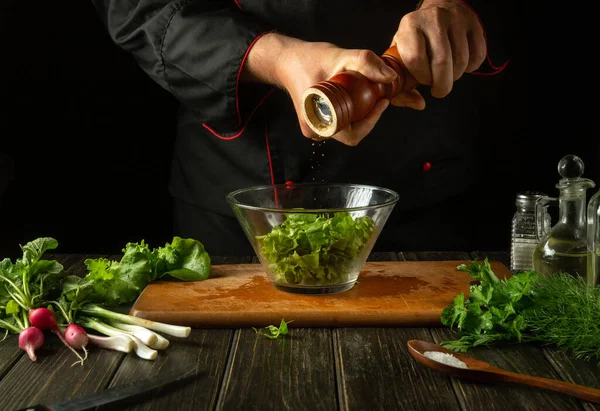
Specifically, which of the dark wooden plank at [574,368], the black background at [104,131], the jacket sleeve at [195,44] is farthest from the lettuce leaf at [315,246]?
the black background at [104,131]

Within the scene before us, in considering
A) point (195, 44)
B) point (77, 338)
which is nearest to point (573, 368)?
point (77, 338)

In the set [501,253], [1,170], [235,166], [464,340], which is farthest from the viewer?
[1,170]

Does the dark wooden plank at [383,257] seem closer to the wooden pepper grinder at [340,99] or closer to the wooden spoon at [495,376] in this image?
the wooden pepper grinder at [340,99]

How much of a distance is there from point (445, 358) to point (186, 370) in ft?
1.33

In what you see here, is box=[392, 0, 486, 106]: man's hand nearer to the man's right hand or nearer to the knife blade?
the man's right hand

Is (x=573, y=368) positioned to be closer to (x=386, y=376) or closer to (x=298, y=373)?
(x=386, y=376)

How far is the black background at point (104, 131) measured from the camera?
2596 millimetres

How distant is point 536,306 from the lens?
137 cm

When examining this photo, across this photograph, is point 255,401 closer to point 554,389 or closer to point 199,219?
point 554,389

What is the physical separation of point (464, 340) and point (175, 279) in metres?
0.66

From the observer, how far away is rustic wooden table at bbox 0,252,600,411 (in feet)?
3.69

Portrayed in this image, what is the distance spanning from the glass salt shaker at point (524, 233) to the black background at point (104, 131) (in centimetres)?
70

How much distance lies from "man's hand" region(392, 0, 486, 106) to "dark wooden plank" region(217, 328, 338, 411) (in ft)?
Answer: 1.93

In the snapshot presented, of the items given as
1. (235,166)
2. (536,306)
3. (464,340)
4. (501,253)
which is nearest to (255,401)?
(464,340)
